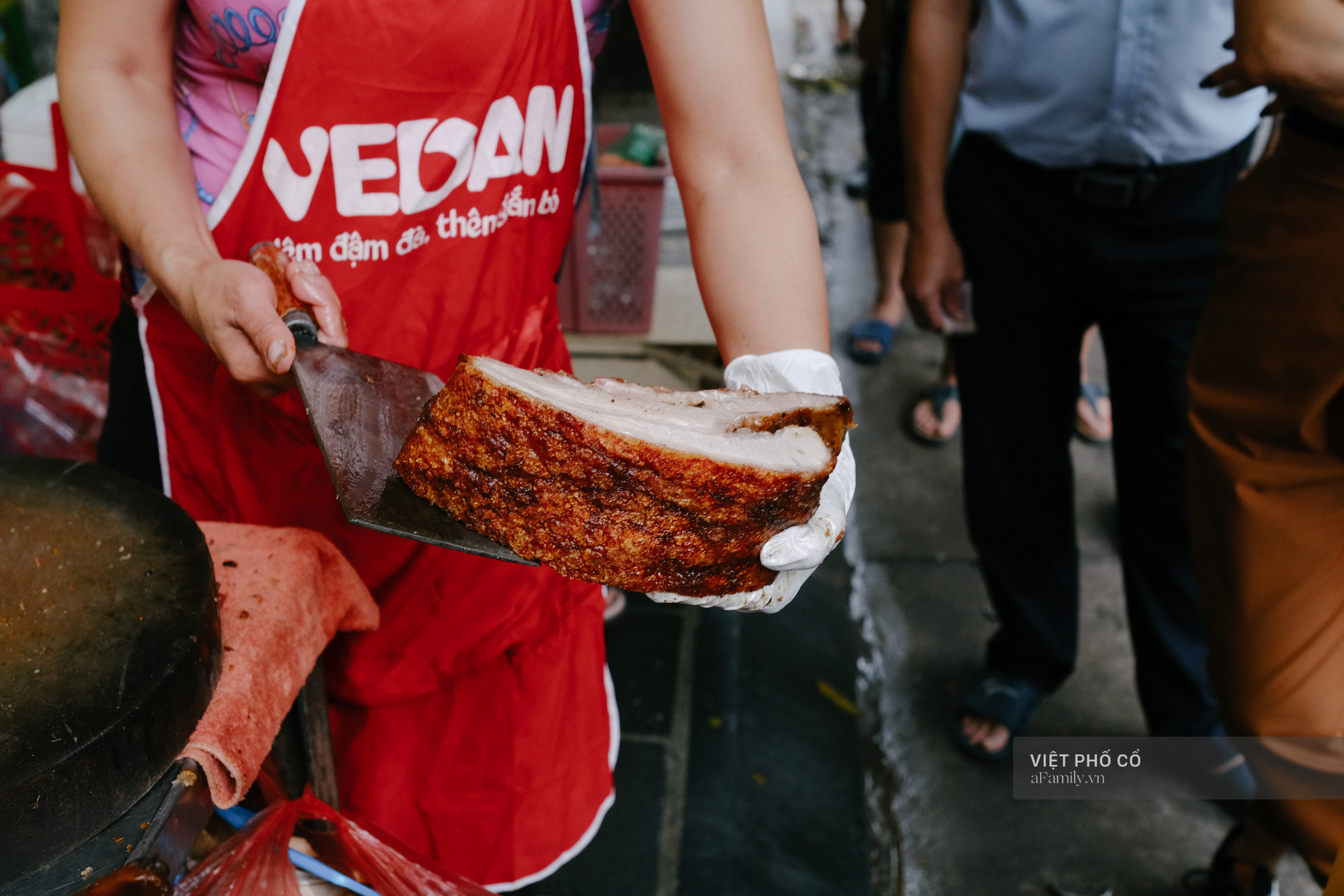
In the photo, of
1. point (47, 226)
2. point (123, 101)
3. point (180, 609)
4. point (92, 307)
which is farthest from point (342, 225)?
point (47, 226)

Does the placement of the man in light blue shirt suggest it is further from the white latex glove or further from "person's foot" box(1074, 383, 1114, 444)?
"person's foot" box(1074, 383, 1114, 444)

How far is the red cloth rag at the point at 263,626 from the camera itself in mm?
1179

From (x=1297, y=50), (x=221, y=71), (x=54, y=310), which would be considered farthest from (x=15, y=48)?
(x=1297, y=50)

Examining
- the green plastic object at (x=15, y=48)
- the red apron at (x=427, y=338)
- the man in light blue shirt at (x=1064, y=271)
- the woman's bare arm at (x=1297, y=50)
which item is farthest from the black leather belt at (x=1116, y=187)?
the green plastic object at (x=15, y=48)

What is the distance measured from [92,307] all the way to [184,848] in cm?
147

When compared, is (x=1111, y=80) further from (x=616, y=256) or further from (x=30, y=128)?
(x=30, y=128)

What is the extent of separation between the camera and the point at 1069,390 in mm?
2879

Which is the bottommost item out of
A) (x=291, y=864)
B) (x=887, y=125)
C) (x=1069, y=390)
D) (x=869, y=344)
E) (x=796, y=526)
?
(x=869, y=344)

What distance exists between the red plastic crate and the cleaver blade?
2.03 meters

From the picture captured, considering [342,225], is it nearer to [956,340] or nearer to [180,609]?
[180,609]

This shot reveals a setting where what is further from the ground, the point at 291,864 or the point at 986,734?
the point at 291,864

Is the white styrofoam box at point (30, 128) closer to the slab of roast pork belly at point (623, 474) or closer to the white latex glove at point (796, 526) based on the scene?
the slab of roast pork belly at point (623, 474)

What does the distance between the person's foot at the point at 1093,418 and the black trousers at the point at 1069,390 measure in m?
1.65

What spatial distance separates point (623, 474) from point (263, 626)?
1.78 ft
